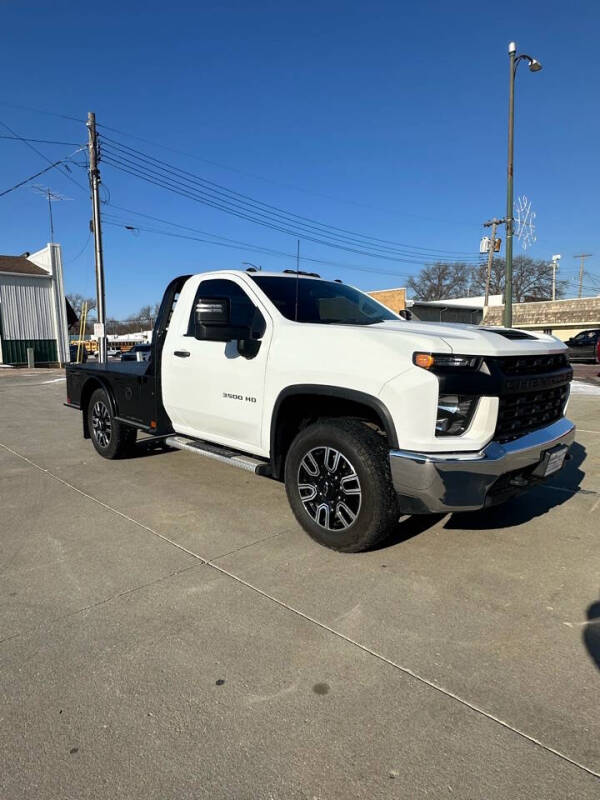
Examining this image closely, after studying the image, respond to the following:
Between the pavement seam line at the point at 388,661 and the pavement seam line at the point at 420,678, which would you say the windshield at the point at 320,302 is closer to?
the pavement seam line at the point at 388,661

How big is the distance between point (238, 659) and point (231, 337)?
2.33 m

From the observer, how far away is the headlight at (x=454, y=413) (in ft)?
10.1

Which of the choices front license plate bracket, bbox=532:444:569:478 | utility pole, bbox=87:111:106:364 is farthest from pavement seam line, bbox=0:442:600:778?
utility pole, bbox=87:111:106:364

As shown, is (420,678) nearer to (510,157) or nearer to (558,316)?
(510,157)

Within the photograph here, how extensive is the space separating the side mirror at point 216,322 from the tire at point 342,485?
955mm

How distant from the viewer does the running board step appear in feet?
13.6

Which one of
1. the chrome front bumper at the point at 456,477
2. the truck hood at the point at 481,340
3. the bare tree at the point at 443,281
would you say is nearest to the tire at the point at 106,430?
the truck hood at the point at 481,340

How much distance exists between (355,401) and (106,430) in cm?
412

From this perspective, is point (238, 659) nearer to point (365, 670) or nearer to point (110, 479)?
point (365, 670)

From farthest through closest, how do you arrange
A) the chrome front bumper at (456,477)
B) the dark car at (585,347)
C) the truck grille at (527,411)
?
the dark car at (585,347) → the truck grille at (527,411) → the chrome front bumper at (456,477)

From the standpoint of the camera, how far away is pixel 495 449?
10.2 feet

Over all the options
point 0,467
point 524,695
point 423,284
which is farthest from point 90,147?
point 423,284

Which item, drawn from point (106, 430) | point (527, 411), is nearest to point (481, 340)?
point (527, 411)

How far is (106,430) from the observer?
6.49 meters
